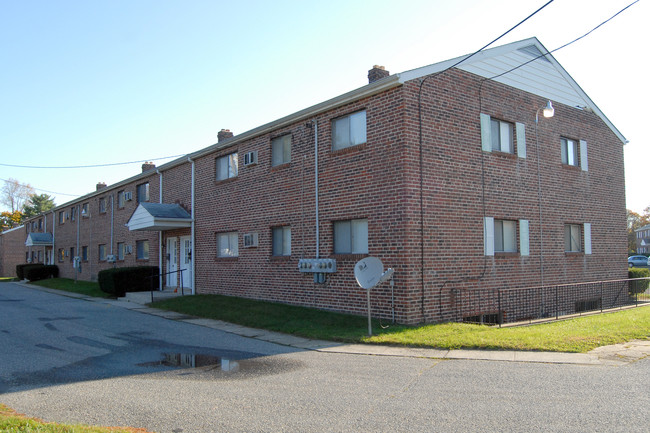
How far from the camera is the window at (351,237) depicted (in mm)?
13094

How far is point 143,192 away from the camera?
80.6 feet

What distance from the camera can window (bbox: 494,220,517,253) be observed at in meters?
14.0

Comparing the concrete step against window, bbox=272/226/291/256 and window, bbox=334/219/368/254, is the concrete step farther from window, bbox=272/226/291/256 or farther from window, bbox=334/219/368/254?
window, bbox=334/219/368/254

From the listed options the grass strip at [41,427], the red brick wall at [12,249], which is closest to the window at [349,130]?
the grass strip at [41,427]

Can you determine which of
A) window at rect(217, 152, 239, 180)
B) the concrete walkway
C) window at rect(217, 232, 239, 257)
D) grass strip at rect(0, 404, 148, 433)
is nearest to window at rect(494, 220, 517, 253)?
the concrete walkway

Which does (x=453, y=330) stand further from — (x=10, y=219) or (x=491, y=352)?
(x=10, y=219)

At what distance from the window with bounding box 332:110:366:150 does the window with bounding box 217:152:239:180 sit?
504 cm

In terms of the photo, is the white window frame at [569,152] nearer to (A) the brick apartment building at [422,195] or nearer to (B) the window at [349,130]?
(A) the brick apartment building at [422,195]

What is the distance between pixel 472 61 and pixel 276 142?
6.17 m

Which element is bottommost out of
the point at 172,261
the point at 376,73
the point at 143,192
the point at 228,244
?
the point at 172,261

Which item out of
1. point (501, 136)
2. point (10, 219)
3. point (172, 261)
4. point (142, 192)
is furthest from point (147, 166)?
point (10, 219)

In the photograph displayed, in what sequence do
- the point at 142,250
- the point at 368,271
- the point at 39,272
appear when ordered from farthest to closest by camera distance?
the point at 39,272 → the point at 142,250 → the point at 368,271

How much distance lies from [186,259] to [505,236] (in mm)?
12033

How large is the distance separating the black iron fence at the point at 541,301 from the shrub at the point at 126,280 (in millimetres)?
12522
